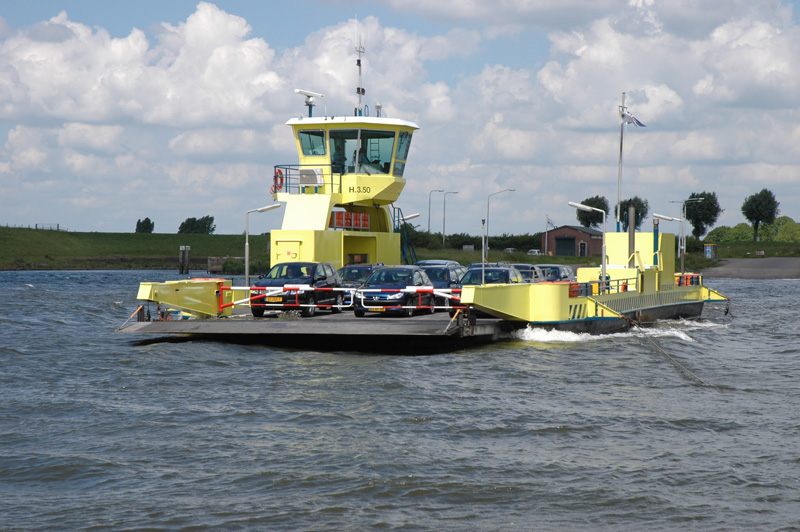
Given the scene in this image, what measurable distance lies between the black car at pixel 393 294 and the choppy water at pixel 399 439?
1925 millimetres

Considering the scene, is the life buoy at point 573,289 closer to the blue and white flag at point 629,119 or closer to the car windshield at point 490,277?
the car windshield at point 490,277

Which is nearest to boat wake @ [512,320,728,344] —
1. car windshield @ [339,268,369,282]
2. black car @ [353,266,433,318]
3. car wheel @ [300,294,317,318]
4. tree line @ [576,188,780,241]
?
black car @ [353,266,433,318]

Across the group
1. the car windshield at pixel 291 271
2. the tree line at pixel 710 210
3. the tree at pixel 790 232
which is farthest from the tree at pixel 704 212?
the car windshield at pixel 291 271

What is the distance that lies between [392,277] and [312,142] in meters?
12.1

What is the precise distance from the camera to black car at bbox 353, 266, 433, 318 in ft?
79.7

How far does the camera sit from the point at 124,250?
137m

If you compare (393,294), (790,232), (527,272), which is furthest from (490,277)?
(790,232)

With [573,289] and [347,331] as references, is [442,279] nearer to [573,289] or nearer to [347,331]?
[573,289]

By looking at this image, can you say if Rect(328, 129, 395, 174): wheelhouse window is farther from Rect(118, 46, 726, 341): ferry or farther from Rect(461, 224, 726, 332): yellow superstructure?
Rect(461, 224, 726, 332): yellow superstructure

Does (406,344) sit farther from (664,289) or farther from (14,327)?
(14,327)

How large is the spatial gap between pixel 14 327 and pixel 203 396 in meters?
18.5

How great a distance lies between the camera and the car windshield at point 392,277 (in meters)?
25.2

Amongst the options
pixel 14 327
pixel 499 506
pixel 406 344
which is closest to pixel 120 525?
pixel 499 506

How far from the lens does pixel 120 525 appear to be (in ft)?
31.6
